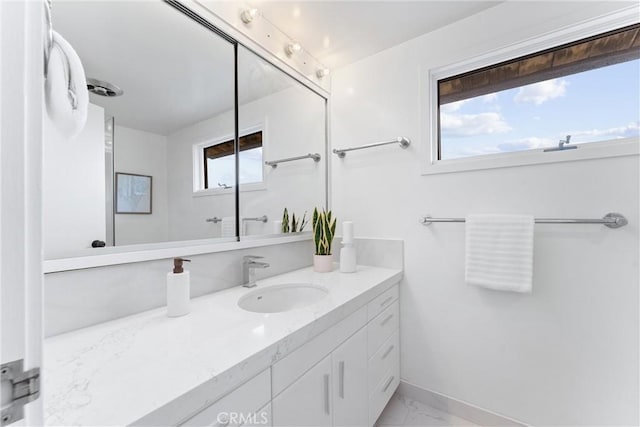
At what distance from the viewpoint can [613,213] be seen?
3.78 ft

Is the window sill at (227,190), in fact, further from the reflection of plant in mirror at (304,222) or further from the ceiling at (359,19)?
the ceiling at (359,19)

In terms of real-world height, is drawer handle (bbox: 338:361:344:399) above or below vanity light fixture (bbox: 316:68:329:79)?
below

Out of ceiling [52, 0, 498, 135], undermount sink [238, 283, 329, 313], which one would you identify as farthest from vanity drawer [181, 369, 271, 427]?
ceiling [52, 0, 498, 135]

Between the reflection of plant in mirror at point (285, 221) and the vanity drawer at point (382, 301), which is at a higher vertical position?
the reflection of plant in mirror at point (285, 221)

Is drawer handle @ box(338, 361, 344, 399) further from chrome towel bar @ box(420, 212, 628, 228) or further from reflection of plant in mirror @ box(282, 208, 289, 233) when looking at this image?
chrome towel bar @ box(420, 212, 628, 228)

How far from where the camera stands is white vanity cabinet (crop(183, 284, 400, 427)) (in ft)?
2.28

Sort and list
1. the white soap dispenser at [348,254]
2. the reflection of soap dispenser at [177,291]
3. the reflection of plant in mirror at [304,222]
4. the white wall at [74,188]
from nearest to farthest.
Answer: the white wall at [74,188]
the reflection of soap dispenser at [177,291]
the white soap dispenser at [348,254]
the reflection of plant in mirror at [304,222]

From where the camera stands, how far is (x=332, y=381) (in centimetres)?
99

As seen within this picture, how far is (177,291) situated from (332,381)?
65cm

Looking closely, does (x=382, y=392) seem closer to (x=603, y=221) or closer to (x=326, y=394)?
(x=326, y=394)

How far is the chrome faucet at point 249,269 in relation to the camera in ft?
4.33

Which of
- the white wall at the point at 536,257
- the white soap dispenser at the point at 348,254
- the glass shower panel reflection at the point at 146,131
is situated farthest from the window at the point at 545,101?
the glass shower panel reflection at the point at 146,131

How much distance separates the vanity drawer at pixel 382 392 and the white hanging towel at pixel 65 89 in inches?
58.0

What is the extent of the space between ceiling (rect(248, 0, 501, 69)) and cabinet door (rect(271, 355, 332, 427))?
5.49 feet
